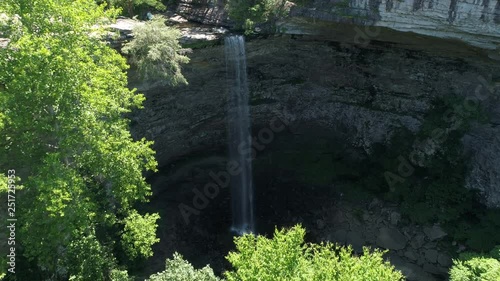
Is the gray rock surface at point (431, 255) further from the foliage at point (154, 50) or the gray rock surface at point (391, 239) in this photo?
the foliage at point (154, 50)

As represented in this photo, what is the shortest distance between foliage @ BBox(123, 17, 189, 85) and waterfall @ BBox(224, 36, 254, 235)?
475cm

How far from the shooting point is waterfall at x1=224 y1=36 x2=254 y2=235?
2117 cm

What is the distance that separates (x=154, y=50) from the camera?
49.5 ft

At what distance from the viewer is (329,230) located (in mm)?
21578

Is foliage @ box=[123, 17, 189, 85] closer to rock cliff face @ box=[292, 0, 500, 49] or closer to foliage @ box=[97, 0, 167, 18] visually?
foliage @ box=[97, 0, 167, 18]

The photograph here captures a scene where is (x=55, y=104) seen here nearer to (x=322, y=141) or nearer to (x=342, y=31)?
(x=342, y=31)

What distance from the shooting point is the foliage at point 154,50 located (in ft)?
50.1

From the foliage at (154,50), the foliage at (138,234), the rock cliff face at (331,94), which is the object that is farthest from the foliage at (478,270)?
the foliage at (154,50)

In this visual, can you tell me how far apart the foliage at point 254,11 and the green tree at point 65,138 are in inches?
258

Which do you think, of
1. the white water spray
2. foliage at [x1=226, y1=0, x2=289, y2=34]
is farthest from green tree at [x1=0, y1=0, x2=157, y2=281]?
the white water spray

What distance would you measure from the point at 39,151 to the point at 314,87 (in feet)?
52.1

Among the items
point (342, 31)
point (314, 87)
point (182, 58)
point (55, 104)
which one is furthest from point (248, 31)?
point (55, 104)

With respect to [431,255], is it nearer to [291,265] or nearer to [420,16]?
[420,16]

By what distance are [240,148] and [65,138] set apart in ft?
43.6
